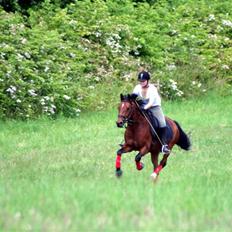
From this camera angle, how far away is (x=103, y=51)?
32125 millimetres

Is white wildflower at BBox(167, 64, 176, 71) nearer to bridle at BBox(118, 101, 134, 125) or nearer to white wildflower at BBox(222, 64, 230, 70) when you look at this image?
white wildflower at BBox(222, 64, 230, 70)

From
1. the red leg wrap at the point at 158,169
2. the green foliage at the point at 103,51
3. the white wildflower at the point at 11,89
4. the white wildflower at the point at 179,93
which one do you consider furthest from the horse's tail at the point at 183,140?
the white wildflower at the point at 179,93

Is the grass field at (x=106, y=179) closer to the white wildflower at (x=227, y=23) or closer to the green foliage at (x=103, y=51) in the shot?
the green foliage at (x=103, y=51)

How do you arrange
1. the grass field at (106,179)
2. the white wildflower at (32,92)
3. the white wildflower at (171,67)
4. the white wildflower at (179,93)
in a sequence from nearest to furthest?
the grass field at (106,179) < the white wildflower at (32,92) < the white wildflower at (179,93) < the white wildflower at (171,67)

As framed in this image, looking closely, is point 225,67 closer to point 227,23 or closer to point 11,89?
point 227,23

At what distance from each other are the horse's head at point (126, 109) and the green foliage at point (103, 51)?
34.9 feet

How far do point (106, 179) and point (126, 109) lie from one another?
159cm

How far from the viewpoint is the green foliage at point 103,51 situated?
27.0 meters

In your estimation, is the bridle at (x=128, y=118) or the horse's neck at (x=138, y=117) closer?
the bridle at (x=128, y=118)

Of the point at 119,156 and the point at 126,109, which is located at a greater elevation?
the point at 126,109

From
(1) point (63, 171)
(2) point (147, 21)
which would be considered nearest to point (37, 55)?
(2) point (147, 21)

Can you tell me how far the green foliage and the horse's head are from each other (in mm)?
10631

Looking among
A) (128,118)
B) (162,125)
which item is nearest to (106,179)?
(128,118)

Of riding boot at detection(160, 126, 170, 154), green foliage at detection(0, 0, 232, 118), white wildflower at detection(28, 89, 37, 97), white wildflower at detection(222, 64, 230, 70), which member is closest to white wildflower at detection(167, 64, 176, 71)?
green foliage at detection(0, 0, 232, 118)
